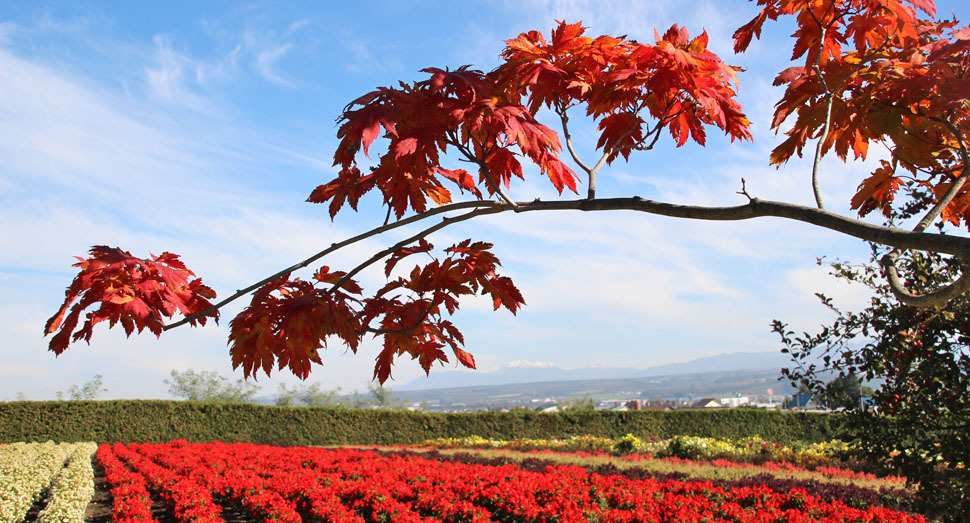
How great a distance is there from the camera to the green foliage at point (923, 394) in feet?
12.9

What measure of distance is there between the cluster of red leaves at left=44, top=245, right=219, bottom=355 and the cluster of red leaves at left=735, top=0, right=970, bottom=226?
2.48 metres

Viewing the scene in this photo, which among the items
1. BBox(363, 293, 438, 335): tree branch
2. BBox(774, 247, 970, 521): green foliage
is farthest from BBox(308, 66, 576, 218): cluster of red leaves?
BBox(774, 247, 970, 521): green foliage

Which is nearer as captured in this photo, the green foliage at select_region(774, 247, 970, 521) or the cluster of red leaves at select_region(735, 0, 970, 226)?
the cluster of red leaves at select_region(735, 0, 970, 226)

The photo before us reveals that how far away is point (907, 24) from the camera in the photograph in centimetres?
230

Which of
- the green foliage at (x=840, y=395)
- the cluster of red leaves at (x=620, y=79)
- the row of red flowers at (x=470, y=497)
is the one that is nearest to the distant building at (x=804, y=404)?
the green foliage at (x=840, y=395)

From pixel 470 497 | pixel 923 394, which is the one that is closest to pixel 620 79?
pixel 923 394

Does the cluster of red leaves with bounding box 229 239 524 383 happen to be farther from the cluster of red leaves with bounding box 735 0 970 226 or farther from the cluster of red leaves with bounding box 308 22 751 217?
the cluster of red leaves with bounding box 735 0 970 226

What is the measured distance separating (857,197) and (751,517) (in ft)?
11.6

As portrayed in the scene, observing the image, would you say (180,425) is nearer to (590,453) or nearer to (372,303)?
(590,453)

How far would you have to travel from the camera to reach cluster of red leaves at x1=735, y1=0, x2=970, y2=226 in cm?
221

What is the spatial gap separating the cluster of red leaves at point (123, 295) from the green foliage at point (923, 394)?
4338 mm

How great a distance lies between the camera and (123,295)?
2.35 m

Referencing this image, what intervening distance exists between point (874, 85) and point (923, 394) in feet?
9.71

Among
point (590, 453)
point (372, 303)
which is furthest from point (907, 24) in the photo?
point (590, 453)
